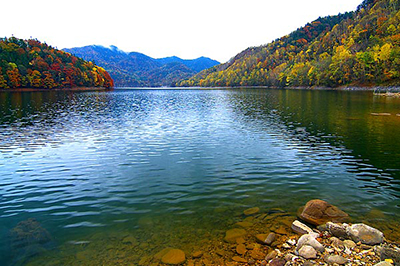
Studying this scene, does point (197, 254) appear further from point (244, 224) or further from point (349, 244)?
point (349, 244)

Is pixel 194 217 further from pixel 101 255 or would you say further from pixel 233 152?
pixel 233 152

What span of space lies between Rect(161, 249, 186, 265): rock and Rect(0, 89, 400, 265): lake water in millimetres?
334

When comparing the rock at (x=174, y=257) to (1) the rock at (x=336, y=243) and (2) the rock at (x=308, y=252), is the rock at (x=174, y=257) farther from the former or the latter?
(1) the rock at (x=336, y=243)

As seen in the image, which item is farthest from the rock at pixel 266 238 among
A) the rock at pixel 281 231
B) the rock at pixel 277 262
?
the rock at pixel 277 262

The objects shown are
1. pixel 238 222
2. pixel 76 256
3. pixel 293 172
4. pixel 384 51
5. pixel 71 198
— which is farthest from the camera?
pixel 384 51

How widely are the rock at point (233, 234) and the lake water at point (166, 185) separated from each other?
1.26 feet

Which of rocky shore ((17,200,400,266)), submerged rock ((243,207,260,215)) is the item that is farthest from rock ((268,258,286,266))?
submerged rock ((243,207,260,215))

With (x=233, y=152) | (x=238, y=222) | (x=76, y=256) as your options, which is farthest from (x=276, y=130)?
(x=76, y=256)

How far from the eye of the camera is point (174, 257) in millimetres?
9273

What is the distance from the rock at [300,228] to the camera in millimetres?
10539

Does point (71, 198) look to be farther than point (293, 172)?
No

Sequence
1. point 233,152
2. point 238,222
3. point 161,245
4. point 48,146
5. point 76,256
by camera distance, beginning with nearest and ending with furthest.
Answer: point 76,256 → point 161,245 → point 238,222 → point 233,152 → point 48,146

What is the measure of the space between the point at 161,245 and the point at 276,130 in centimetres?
2679

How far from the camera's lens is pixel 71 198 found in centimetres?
1424
